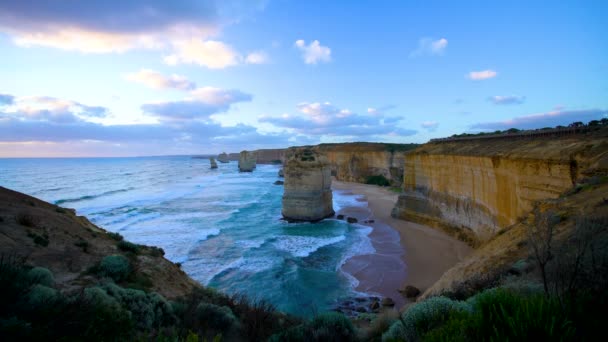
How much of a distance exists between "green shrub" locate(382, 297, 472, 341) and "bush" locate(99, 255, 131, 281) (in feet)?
21.8

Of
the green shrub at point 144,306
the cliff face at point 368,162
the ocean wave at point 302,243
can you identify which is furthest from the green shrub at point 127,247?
the cliff face at point 368,162

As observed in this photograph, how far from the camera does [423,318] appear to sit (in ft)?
16.2

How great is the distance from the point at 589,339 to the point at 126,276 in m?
8.99

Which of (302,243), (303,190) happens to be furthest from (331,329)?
(303,190)

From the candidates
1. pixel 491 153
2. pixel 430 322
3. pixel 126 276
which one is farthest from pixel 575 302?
pixel 491 153

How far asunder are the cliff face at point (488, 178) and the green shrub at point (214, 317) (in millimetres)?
13114

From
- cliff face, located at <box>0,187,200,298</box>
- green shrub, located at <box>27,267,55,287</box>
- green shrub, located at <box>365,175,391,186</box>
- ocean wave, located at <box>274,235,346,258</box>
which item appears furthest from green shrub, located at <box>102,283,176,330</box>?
green shrub, located at <box>365,175,391,186</box>

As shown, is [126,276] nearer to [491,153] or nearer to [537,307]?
[537,307]

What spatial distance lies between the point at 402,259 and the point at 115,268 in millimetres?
14942

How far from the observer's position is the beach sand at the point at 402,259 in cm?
1470

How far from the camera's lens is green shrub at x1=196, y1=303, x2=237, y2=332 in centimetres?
641

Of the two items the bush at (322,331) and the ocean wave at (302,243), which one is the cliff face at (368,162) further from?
the bush at (322,331)

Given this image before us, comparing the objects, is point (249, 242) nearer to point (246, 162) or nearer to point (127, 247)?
point (127, 247)

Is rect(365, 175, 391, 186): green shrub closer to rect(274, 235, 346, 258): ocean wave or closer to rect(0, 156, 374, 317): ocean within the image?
rect(0, 156, 374, 317): ocean
